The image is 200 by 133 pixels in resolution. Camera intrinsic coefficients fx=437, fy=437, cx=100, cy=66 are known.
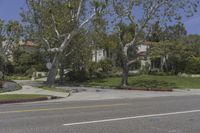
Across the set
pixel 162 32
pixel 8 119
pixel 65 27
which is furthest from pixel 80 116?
pixel 162 32

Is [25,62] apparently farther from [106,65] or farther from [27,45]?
[106,65]

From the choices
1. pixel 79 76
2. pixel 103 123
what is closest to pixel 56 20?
pixel 79 76

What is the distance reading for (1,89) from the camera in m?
30.3

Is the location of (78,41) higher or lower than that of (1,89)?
higher

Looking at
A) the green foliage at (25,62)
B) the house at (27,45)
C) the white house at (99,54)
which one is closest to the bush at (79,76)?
the white house at (99,54)

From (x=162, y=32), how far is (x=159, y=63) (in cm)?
Result: 2837

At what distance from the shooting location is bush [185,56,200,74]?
58094 mm

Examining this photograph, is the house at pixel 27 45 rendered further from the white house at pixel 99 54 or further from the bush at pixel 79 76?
the white house at pixel 99 54

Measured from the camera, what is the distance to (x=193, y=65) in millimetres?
58781

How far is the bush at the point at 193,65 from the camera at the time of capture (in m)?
58.1

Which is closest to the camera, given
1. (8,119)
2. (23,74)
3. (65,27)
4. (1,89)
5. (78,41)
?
(8,119)

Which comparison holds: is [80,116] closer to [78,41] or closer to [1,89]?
[1,89]

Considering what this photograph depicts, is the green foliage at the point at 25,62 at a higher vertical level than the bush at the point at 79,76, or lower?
higher

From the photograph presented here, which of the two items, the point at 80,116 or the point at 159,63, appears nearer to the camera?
the point at 80,116
